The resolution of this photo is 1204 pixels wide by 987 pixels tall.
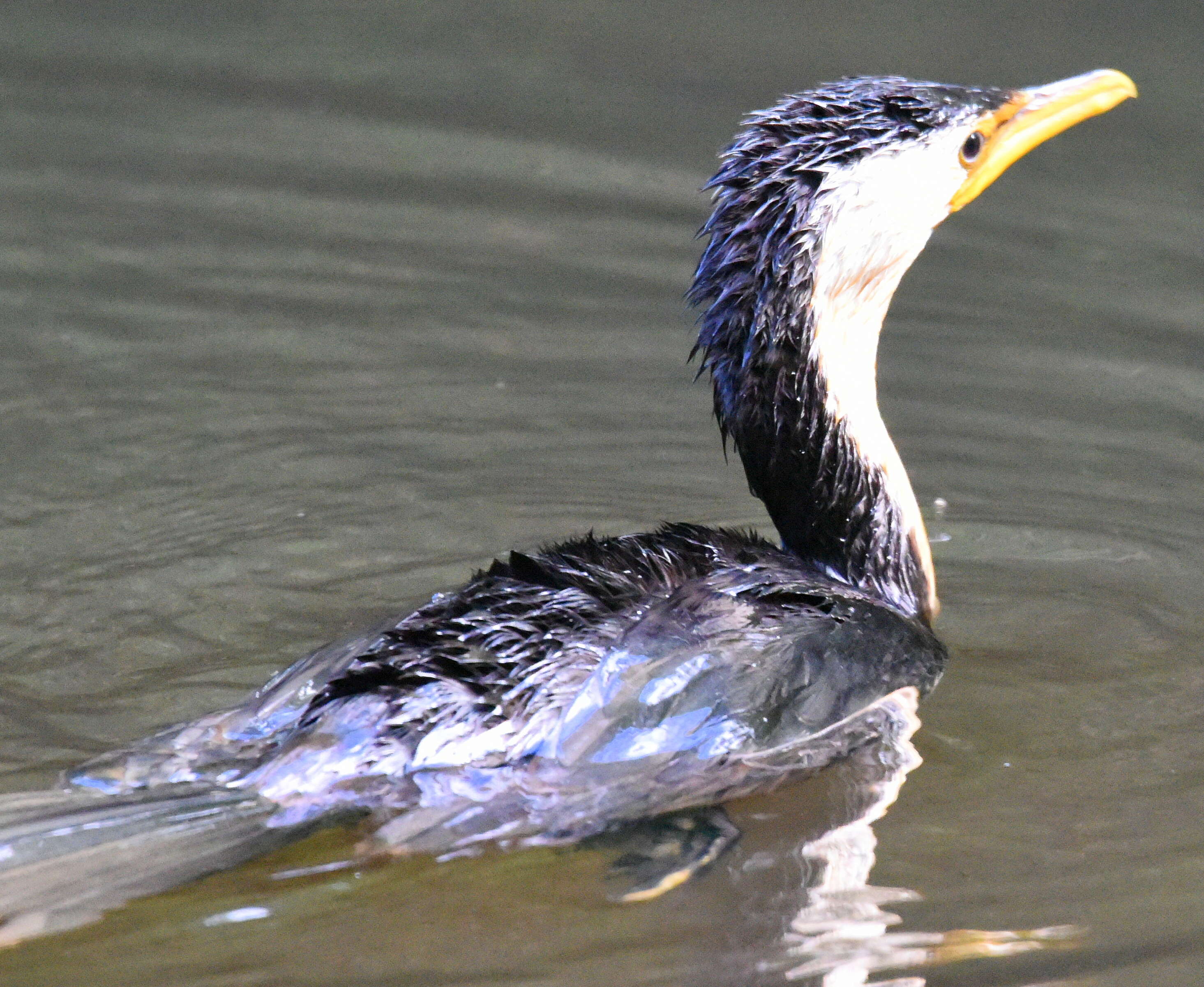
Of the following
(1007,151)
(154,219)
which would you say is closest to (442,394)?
(154,219)

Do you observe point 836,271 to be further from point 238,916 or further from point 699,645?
point 238,916

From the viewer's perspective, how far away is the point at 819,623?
147 inches

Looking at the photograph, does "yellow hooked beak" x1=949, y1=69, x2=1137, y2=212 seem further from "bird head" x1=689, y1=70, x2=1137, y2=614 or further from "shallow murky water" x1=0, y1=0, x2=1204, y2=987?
"shallow murky water" x1=0, y1=0, x2=1204, y2=987

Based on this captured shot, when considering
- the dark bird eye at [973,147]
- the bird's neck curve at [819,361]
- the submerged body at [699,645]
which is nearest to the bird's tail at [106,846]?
the submerged body at [699,645]

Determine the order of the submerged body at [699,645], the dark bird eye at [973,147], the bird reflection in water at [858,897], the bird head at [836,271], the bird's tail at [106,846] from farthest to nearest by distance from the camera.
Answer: the dark bird eye at [973,147]
the bird head at [836,271]
the submerged body at [699,645]
the bird reflection in water at [858,897]
the bird's tail at [106,846]

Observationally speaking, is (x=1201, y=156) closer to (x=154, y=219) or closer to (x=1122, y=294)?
(x=1122, y=294)

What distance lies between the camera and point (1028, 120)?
4234 millimetres

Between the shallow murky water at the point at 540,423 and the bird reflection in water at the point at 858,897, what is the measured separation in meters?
0.01

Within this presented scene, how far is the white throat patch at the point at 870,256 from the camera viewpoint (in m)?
3.87

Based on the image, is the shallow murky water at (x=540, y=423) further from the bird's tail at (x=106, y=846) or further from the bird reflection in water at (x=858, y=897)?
the bird's tail at (x=106, y=846)

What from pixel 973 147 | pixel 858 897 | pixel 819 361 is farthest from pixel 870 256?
pixel 858 897

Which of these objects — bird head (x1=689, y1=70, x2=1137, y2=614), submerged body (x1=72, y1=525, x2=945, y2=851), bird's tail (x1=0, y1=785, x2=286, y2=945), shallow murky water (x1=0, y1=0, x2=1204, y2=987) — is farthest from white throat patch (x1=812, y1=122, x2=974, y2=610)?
bird's tail (x1=0, y1=785, x2=286, y2=945)

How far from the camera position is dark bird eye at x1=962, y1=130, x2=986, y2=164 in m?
4.12

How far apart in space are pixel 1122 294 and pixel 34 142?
445 cm
